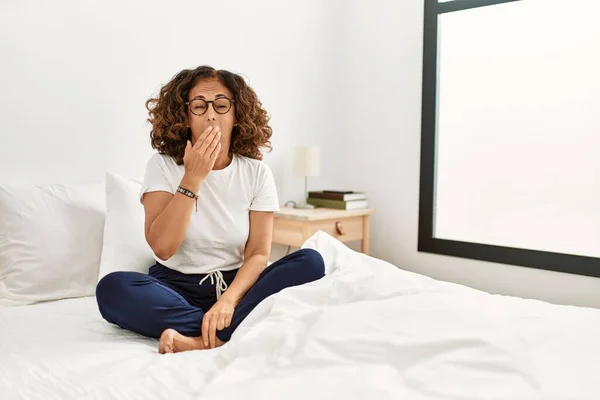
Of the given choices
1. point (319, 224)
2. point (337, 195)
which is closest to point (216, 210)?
point (319, 224)

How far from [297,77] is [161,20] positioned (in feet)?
2.81

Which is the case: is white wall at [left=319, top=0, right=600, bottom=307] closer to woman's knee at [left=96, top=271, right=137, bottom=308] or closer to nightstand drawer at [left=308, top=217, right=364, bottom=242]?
nightstand drawer at [left=308, top=217, right=364, bottom=242]

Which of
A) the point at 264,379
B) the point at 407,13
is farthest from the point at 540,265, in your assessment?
the point at 264,379

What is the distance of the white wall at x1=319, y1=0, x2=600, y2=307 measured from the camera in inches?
117

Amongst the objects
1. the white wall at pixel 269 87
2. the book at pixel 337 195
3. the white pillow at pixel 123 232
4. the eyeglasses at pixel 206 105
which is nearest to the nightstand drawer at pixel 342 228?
the book at pixel 337 195

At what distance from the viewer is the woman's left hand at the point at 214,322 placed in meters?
1.39

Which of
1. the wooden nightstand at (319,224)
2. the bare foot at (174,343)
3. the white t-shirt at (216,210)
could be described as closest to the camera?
the bare foot at (174,343)

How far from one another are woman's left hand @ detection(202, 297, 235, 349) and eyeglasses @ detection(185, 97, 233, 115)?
59cm

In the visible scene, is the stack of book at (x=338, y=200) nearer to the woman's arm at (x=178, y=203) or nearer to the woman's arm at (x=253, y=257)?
the woman's arm at (x=253, y=257)

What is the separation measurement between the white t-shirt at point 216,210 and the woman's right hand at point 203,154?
0.30 ft

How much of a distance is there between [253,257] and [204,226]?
17 centimetres

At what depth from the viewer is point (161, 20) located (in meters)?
2.41

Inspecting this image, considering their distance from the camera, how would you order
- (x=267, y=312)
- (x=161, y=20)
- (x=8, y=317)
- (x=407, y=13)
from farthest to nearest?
(x=407, y=13), (x=161, y=20), (x=8, y=317), (x=267, y=312)

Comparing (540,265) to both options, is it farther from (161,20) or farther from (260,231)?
(161,20)
